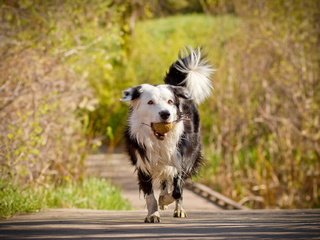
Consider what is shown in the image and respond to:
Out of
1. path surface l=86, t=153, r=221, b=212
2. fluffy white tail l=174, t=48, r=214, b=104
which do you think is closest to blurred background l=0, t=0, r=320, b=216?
path surface l=86, t=153, r=221, b=212

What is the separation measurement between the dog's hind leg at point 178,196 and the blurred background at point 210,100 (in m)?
1.57

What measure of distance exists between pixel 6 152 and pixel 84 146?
391cm

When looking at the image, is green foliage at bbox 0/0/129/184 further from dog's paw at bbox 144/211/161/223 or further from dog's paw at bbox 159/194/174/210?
dog's paw at bbox 144/211/161/223

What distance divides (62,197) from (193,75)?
8.49ft

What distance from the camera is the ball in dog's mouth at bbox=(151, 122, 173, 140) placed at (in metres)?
8.50

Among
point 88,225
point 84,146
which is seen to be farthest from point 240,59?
point 88,225

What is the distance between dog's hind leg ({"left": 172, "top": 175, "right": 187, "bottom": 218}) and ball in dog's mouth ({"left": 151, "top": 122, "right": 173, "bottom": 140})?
489mm

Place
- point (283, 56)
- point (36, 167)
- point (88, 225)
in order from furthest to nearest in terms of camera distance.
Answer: point (283, 56) < point (36, 167) < point (88, 225)

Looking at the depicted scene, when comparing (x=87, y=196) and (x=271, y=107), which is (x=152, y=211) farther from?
(x=271, y=107)

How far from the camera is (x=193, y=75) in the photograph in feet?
32.8

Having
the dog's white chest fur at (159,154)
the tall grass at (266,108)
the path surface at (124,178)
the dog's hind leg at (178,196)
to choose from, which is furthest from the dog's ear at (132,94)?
the tall grass at (266,108)

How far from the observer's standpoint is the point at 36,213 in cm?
916

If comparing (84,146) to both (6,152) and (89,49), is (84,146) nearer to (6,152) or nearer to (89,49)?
(89,49)

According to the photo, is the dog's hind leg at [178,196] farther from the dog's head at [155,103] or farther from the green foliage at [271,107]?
the green foliage at [271,107]
